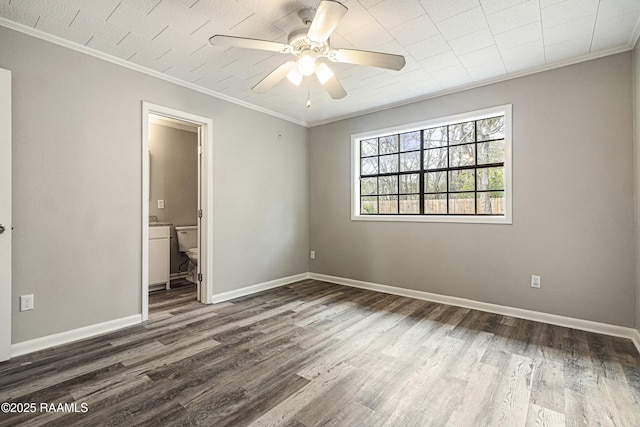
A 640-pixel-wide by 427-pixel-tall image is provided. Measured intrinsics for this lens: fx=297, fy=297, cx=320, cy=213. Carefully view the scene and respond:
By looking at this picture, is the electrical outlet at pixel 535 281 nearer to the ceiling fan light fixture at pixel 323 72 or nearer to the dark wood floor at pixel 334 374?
the dark wood floor at pixel 334 374

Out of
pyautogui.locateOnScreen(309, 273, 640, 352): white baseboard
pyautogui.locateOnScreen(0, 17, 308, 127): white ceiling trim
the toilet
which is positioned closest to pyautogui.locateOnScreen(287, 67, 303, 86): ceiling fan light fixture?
pyautogui.locateOnScreen(0, 17, 308, 127): white ceiling trim

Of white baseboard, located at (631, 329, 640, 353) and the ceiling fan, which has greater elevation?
the ceiling fan

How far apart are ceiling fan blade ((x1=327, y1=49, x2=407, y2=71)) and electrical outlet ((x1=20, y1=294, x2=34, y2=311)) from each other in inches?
114

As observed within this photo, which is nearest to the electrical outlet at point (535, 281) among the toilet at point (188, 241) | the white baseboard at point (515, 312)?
the white baseboard at point (515, 312)

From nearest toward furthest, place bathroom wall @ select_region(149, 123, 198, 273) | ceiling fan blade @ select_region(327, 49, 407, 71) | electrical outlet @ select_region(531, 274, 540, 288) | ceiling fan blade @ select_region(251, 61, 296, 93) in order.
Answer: ceiling fan blade @ select_region(327, 49, 407, 71) < ceiling fan blade @ select_region(251, 61, 296, 93) < electrical outlet @ select_region(531, 274, 540, 288) < bathroom wall @ select_region(149, 123, 198, 273)

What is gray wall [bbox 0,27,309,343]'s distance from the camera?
226cm

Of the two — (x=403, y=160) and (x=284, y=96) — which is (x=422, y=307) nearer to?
(x=403, y=160)

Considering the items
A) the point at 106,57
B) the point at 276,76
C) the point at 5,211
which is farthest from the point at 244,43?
the point at 5,211

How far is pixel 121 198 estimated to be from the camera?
278cm

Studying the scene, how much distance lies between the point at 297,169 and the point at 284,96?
1.27 metres

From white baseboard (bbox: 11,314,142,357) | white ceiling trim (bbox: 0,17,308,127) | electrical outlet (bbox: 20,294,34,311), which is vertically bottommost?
white baseboard (bbox: 11,314,142,357)

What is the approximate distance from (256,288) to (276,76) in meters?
2.73

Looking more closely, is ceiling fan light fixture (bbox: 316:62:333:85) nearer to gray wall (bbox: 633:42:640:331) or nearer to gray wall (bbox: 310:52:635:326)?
gray wall (bbox: 310:52:635:326)

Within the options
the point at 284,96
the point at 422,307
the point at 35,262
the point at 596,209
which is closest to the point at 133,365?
the point at 35,262
